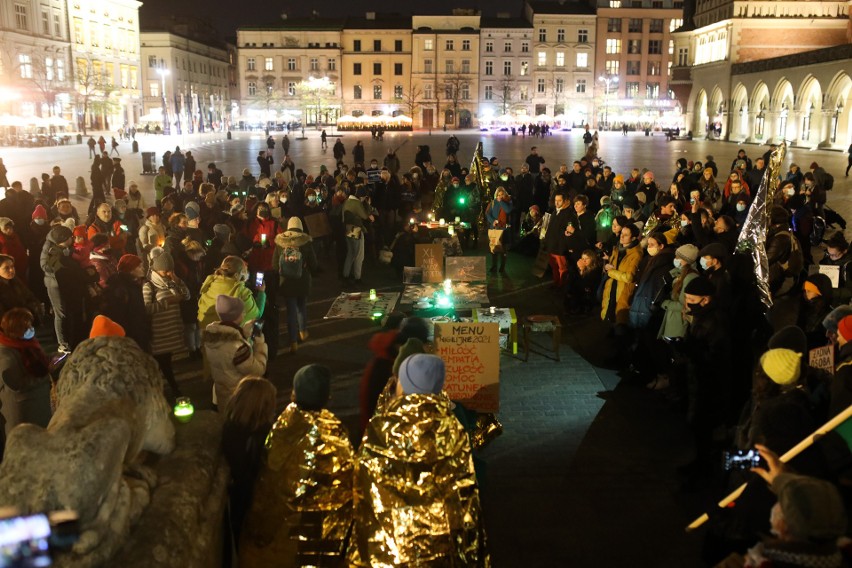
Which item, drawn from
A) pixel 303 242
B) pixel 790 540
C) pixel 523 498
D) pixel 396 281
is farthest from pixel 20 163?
pixel 790 540

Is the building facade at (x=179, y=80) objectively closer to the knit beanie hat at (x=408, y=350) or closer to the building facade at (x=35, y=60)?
the building facade at (x=35, y=60)

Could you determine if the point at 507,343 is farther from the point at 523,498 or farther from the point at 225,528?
the point at 225,528

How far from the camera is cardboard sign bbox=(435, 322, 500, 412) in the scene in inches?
257

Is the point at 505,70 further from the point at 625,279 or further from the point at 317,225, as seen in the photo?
the point at 625,279

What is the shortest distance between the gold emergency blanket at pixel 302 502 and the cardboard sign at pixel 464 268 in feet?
27.4

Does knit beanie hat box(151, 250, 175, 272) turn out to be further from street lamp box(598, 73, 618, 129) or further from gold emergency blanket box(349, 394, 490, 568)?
street lamp box(598, 73, 618, 129)

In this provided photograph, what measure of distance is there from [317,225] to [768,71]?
47.7m

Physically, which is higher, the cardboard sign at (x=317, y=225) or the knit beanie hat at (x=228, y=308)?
the knit beanie hat at (x=228, y=308)

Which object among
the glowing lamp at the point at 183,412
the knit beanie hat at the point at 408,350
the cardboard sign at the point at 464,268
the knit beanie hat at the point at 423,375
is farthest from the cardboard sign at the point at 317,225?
the knit beanie hat at the point at 423,375

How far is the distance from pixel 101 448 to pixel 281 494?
116cm

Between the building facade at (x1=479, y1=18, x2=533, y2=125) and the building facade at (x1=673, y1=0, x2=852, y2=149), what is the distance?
950 inches

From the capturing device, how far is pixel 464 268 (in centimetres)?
1195

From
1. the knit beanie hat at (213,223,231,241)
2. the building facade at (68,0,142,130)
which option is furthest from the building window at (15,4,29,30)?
the knit beanie hat at (213,223,231,241)

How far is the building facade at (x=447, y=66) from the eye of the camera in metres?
92.6
